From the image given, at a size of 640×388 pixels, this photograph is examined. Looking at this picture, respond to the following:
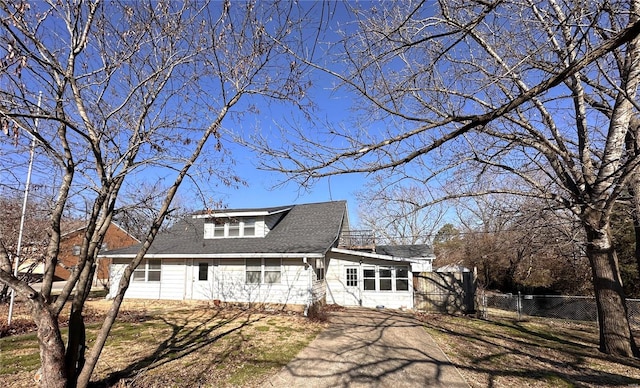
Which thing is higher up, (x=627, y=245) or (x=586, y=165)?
(x=586, y=165)

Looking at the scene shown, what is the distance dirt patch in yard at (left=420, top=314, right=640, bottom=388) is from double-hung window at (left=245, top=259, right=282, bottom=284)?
6276 mm

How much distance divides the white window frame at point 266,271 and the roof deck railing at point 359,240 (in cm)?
399

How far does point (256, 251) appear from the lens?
14242mm

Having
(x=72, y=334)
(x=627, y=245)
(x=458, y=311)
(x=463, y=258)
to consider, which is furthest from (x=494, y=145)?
(x=463, y=258)

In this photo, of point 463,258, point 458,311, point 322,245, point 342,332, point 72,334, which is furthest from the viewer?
point 463,258

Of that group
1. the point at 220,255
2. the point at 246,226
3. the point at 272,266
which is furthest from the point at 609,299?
the point at 246,226

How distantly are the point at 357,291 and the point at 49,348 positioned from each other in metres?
12.6

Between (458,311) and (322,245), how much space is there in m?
6.97

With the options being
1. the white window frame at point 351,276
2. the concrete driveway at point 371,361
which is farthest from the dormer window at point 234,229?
the concrete driveway at point 371,361

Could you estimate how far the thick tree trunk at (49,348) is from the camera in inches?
159

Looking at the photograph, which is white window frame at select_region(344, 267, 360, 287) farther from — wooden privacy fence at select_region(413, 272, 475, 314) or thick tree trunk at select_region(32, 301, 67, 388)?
thick tree trunk at select_region(32, 301, 67, 388)

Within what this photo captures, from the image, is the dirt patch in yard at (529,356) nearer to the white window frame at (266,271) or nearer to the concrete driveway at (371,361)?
the concrete driveway at (371,361)

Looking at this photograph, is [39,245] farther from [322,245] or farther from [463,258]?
[463,258]

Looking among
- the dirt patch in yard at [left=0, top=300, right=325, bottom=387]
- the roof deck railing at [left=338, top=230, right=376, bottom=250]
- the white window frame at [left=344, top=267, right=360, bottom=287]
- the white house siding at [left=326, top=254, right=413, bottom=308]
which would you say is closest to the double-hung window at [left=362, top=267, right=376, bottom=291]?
the white house siding at [left=326, top=254, right=413, bottom=308]
